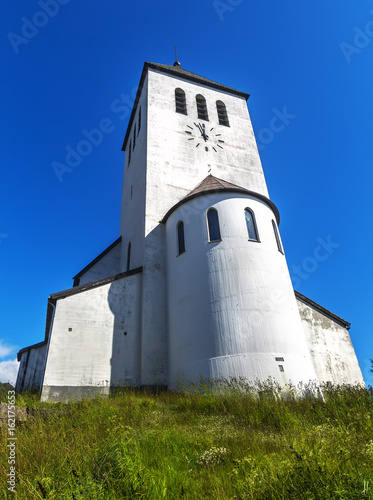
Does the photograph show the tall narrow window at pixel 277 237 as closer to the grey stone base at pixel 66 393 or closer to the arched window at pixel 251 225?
the arched window at pixel 251 225

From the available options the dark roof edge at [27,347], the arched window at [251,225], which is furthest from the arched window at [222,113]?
the dark roof edge at [27,347]

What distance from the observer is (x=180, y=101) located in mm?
21609

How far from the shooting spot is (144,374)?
39.2 ft

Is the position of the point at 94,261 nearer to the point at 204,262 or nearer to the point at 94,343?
the point at 94,343

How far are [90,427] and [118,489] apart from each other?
2.49 m

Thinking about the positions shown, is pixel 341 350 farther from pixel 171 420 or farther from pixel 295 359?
pixel 171 420

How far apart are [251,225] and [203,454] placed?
9.44 metres

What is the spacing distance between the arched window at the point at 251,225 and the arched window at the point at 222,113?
1101cm

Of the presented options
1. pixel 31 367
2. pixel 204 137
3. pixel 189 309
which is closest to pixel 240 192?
pixel 189 309

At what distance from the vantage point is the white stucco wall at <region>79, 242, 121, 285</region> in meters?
18.4

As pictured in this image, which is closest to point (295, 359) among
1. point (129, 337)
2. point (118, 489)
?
point (129, 337)

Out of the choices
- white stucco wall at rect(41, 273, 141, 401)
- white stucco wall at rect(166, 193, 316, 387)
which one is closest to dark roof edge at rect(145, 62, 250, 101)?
white stucco wall at rect(166, 193, 316, 387)

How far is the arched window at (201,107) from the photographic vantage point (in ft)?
70.0

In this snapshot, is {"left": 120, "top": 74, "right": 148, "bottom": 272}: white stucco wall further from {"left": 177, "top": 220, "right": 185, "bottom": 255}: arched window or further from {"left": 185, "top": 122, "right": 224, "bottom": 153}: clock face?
{"left": 185, "top": 122, "right": 224, "bottom": 153}: clock face
